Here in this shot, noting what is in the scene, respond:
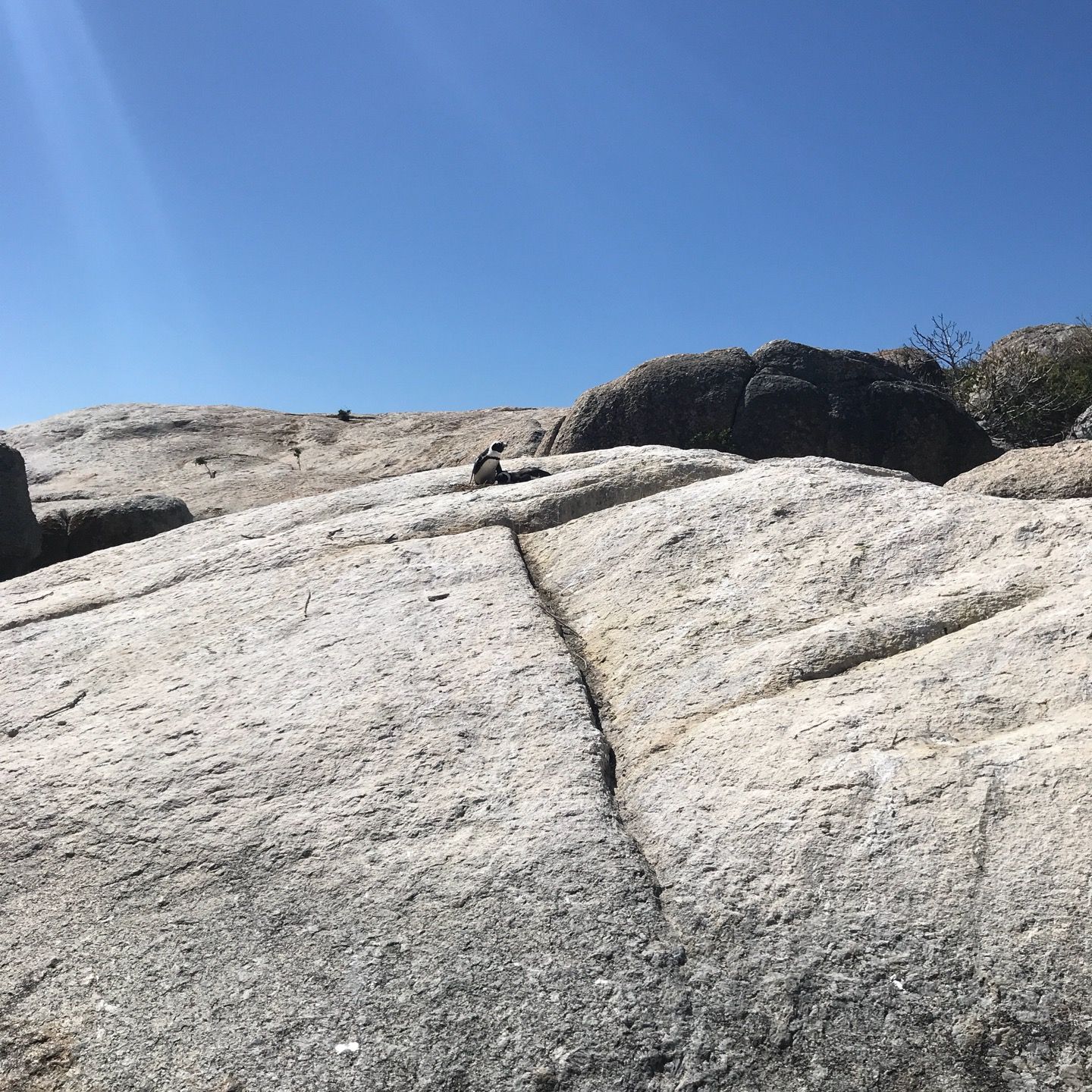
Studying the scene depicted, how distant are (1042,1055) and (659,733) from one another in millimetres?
1119

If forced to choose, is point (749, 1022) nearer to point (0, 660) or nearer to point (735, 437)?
point (0, 660)

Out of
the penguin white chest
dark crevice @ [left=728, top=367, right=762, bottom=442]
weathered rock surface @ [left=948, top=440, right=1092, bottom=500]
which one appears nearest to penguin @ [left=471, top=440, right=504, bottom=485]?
the penguin white chest

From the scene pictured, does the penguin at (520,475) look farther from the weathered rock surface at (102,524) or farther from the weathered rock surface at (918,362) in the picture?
the weathered rock surface at (918,362)

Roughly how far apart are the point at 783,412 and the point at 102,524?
669 cm

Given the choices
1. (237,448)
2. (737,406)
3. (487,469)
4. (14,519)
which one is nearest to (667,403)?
(737,406)

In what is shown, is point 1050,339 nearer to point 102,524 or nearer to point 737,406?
point 737,406

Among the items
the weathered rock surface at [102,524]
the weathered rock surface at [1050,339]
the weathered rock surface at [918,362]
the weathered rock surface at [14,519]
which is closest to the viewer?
the weathered rock surface at [14,519]

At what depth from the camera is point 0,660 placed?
148 inches

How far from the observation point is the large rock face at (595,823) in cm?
178

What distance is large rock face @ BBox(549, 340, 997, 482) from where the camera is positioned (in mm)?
8875

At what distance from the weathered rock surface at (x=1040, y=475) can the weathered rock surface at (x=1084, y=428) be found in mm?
5140

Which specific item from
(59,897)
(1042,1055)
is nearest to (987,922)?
(1042,1055)

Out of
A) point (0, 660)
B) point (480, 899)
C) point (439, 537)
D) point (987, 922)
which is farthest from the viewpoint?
point (439, 537)

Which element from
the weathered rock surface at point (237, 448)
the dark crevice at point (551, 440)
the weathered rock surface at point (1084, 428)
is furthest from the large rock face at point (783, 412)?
the weathered rock surface at point (237, 448)
